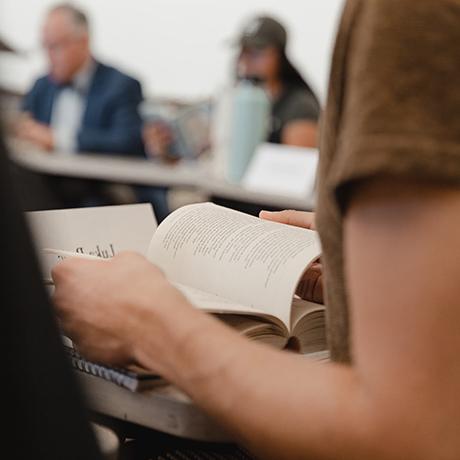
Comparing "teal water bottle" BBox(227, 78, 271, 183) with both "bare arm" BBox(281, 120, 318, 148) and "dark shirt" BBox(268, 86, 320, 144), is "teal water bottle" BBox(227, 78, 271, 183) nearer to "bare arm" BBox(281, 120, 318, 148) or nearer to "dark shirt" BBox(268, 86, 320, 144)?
"bare arm" BBox(281, 120, 318, 148)

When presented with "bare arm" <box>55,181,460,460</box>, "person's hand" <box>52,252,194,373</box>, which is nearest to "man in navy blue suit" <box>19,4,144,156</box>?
"person's hand" <box>52,252,194,373</box>

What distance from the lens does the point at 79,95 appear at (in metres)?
3.62

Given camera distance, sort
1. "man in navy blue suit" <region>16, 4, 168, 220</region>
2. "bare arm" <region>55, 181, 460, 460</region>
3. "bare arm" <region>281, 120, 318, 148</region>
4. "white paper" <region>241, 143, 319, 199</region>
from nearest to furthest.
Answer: "bare arm" <region>55, 181, 460, 460</region> < "white paper" <region>241, 143, 319, 199</region> < "bare arm" <region>281, 120, 318, 148</region> < "man in navy blue suit" <region>16, 4, 168, 220</region>

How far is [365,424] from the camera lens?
506 mm

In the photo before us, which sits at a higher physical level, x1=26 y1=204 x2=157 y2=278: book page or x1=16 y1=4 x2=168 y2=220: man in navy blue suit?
x1=26 y1=204 x2=157 y2=278: book page

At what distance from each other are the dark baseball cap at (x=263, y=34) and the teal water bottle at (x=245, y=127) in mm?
865

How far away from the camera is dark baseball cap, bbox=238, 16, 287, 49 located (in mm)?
3143

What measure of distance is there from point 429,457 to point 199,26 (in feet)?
14.2

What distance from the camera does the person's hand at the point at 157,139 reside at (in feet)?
11.6

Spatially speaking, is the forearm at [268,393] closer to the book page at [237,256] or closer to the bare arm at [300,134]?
the book page at [237,256]

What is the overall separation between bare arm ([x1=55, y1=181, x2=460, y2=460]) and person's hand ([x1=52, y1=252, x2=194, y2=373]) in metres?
0.04

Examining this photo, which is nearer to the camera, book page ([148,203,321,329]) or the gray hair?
book page ([148,203,321,329])

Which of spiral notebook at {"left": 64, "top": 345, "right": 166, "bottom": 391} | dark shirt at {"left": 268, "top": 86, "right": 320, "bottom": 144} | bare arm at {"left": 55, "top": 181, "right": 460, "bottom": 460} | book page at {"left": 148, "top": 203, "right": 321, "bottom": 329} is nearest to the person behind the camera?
bare arm at {"left": 55, "top": 181, "right": 460, "bottom": 460}

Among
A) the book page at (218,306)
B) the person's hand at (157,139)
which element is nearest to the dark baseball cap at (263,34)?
the person's hand at (157,139)
